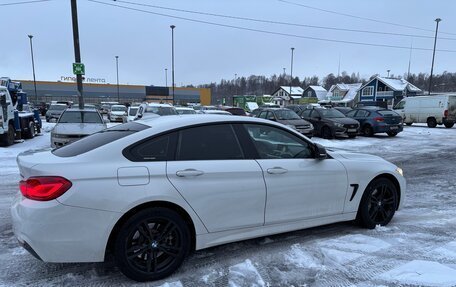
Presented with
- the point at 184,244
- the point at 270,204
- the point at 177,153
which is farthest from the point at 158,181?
the point at 270,204

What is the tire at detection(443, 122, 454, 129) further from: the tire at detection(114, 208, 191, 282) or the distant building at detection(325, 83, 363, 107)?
the distant building at detection(325, 83, 363, 107)

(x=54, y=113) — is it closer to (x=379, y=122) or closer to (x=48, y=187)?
(x=379, y=122)

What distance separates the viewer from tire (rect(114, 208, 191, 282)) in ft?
11.0

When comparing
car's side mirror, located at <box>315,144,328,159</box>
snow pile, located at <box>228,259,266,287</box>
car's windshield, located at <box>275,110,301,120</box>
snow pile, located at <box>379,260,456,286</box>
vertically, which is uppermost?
car's side mirror, located at <box>315,144,328,159</box>

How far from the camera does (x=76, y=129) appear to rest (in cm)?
1144

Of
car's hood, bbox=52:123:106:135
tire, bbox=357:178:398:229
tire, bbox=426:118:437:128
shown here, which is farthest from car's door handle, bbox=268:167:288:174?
tire, bbox=426:118:437:128

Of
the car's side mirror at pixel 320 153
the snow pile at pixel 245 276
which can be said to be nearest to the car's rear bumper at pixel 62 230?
the snow pile at pixel 245 276

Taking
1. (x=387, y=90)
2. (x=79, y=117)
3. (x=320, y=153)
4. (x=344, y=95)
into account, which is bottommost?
(x=79, y=117)

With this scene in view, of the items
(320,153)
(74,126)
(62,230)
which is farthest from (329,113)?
(62,230)

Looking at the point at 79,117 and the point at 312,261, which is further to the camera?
the point at 79,117

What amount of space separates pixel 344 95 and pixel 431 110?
53681mm

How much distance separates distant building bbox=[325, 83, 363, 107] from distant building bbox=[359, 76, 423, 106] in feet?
18.5

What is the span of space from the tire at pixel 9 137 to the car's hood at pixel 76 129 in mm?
3094

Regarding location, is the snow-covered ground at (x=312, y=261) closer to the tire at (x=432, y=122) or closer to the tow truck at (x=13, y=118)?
the tow truck at (x=13, y=118)
